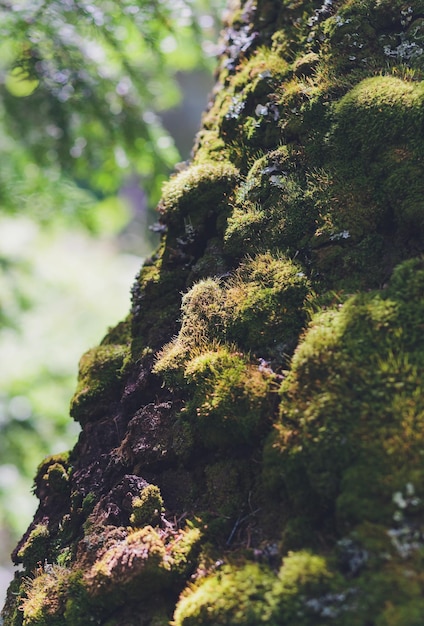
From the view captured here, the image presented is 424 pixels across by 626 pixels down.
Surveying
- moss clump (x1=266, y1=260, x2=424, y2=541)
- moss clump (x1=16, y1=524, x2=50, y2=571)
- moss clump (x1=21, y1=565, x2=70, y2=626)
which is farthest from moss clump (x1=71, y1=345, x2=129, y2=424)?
moss clump (x1=266, y1=260, x2=424, y2=541)

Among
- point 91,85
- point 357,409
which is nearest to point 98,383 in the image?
point 357,409

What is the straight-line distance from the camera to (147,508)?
2439mm

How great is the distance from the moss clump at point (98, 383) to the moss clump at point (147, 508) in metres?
0.68

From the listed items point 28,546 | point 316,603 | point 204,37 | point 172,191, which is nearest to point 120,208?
point 204,37

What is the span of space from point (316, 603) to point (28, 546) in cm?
163

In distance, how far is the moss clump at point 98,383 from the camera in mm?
3055

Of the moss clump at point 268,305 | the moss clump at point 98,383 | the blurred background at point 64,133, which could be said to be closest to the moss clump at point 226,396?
the moss clump at point 268,305

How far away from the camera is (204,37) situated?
223 inches

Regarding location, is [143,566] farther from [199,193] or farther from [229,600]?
[199,193]

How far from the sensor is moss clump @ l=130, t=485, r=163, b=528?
7.93 feet

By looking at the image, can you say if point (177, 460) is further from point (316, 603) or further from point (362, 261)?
point (362, 261)

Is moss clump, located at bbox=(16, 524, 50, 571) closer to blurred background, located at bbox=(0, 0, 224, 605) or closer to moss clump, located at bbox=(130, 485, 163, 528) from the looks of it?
moss clump, located at bbox=(130, 485, 163, 528)

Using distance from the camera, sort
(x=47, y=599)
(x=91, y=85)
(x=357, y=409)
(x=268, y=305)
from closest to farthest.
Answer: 1. (x=357, y=409)
2. (x=47, y=599)
3. (x=268, y=305)
4. (x=91, y=85)

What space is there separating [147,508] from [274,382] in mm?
806
